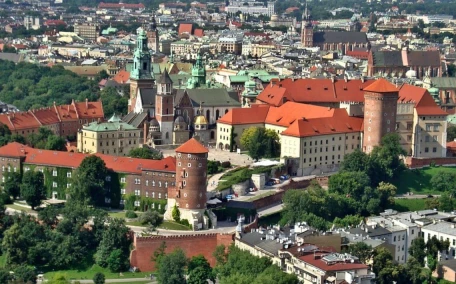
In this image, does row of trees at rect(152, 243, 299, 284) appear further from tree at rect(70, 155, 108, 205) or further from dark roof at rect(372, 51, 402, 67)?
dark roof at rect(372, 51, 402, 67)

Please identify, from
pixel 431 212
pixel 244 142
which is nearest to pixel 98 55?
pixel 244 142

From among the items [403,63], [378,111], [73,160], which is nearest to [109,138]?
[73,160]

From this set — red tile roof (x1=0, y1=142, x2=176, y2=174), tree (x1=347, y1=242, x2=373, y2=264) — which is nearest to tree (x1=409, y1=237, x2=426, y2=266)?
tree (x1=347, y1=242, x2=373, y2=264)

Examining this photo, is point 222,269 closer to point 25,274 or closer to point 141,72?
point 25,274

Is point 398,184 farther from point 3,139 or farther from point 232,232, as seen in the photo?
point 3,139

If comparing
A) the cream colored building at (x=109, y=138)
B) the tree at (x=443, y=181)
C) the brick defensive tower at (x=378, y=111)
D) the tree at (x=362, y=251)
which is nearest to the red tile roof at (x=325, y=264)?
the tree at (x=362, y=251)

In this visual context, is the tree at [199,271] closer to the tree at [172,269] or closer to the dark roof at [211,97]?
the tree at [172,269]
